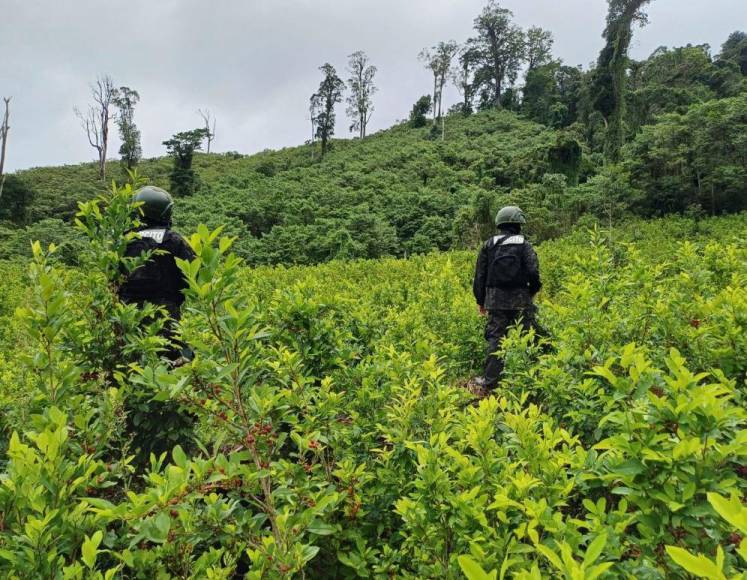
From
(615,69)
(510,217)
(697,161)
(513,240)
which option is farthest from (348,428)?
(615,69)

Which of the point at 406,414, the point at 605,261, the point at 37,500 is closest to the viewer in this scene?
the point at 37,500

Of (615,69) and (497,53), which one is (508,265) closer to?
(615,69)

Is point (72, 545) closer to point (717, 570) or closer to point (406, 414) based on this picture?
point (406, 414)

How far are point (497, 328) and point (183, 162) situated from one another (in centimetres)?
3428

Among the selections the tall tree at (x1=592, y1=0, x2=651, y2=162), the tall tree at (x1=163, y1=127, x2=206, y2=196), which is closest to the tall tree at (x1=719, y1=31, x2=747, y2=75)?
the tall tree at (x1=592, y1=0, x2=651, y2=162)

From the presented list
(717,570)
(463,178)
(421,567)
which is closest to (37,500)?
(421,567)

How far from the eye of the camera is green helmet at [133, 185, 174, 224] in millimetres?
3418

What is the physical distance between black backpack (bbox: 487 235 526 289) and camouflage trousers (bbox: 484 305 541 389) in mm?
272

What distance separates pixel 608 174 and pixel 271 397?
72.9 feet

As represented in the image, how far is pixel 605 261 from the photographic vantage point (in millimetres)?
3465

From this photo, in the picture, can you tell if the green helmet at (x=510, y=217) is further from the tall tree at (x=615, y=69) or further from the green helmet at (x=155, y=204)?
the tall tree at (x=615, y=69)

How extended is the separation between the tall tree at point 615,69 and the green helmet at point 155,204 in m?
26.9

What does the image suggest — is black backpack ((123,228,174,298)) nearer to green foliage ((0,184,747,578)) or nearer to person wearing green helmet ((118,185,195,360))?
person wearing green helmet ((118,185,195,360))

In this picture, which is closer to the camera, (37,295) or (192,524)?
(192,524)
